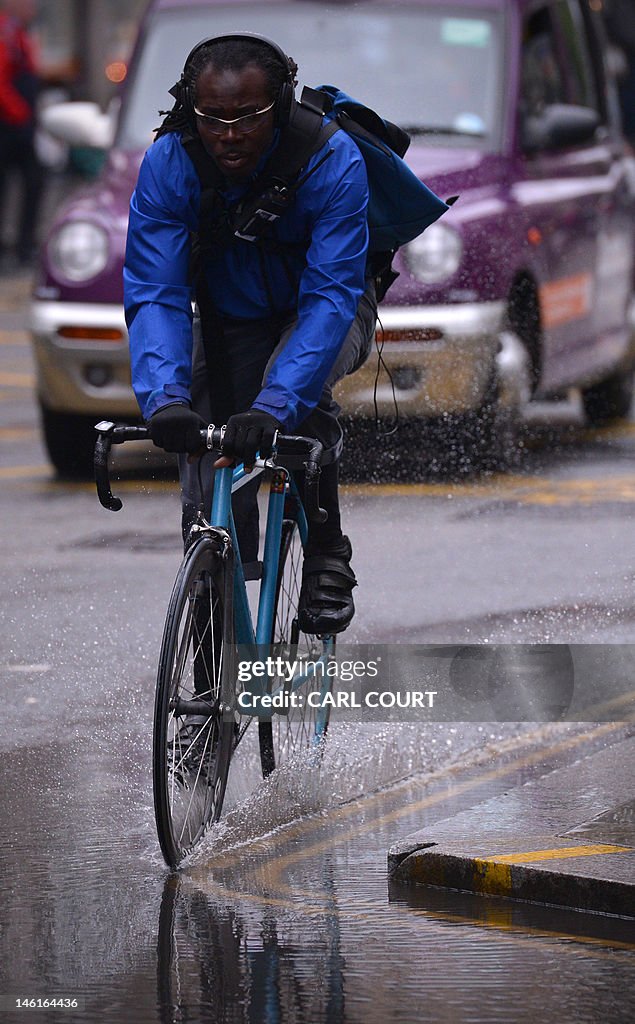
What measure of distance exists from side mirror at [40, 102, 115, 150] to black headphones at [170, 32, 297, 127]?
5923 millimetres

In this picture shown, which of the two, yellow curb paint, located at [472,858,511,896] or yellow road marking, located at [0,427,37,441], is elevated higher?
yellow road marking, located at [0,427,37,441]

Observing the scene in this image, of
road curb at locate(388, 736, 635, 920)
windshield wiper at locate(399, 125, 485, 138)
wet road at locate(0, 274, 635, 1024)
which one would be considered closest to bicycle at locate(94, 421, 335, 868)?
wet road at locate(0, 274, 635, 1024)

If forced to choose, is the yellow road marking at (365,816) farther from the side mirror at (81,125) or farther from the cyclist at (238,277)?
the side mirror at (81,125)

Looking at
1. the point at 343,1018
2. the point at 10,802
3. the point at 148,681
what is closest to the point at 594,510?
the point at 148,681

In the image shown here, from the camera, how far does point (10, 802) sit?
5.27 metres

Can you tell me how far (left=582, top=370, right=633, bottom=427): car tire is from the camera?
11789mm

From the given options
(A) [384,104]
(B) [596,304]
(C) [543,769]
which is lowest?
(C) [543,769]

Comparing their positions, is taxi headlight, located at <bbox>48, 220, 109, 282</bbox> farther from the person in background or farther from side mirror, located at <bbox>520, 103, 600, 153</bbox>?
Answer: the person in background

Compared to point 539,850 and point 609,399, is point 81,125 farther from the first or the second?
point 539,850

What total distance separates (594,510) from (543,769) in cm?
349

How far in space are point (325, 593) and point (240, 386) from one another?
0.59 metres

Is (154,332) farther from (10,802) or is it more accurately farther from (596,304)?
(596,304)

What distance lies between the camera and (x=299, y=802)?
530cm

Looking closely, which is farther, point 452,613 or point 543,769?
point 452,613
